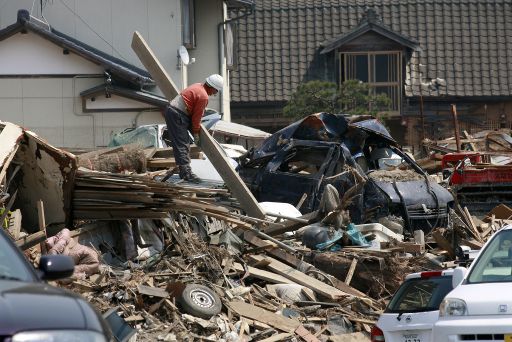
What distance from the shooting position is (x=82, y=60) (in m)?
30.8

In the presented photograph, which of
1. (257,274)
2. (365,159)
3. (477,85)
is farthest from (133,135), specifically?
(477,85)

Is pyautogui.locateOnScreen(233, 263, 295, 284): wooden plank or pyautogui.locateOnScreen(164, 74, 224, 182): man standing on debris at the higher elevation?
pyautogui.locateOnScreen(164, 74, 224, 182): man standing on debris

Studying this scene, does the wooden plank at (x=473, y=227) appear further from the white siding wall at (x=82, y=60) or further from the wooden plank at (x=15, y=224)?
the white siding wall at (x=82, y=60)

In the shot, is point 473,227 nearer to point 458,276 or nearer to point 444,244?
point 444,244

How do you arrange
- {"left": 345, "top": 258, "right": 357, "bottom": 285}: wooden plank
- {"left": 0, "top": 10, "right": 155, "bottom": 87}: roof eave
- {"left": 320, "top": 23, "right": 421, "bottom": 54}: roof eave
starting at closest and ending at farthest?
1. {"left": 345, "top": 258, "right": 357, "bottom": 285}: wooden plank
2. {"left": 0, "top": 10, "right": 155, "bottom": 87}: roof eave
3. {"left": 320, "top": 23, "right": 421, "bottom": 54}: roof eave

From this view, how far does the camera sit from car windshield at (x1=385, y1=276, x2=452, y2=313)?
38.9 feet

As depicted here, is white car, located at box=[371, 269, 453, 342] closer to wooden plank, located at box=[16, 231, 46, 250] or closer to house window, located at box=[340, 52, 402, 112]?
wooden plank, located at box=[16, 231, 46, 250]

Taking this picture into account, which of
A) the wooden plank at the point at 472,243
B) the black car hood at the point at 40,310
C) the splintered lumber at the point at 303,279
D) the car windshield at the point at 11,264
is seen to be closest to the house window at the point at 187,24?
the wooden plank at the point at 472,243

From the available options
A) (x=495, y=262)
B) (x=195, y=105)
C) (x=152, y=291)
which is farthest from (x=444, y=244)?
(x=495, y=262)

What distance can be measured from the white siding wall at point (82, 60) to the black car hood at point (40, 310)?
22.8 metres

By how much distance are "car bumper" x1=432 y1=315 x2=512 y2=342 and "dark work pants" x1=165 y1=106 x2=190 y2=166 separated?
881 cm

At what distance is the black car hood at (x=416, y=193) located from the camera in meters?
20.9

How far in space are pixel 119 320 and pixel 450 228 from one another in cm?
831

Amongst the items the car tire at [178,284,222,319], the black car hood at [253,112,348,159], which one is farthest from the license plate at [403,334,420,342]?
the black car hood at [253,112,348,159]
